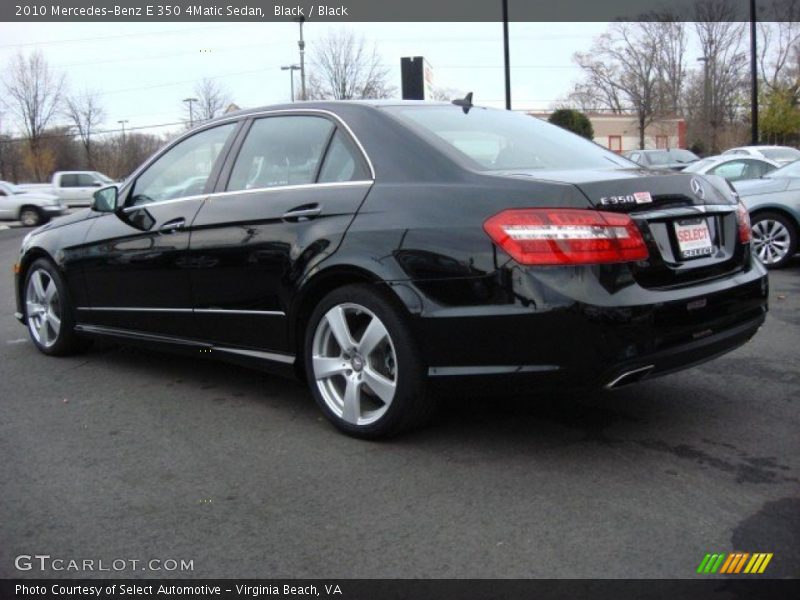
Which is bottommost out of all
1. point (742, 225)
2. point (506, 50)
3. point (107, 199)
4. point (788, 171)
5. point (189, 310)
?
point (189, 310)

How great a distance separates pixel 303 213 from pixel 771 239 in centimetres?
692

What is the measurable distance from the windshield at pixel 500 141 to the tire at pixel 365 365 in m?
0.81

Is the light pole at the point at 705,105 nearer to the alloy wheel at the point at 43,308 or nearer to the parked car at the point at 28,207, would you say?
the parked car at the point at 28,207

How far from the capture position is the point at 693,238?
3.50 meters

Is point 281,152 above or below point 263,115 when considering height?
below

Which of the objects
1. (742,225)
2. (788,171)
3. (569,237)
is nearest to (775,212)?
(788,171)

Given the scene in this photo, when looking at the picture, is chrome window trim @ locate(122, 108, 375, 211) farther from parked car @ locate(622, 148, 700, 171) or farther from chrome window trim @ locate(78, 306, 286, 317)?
parked car @ locate(622, 148, 700, 171)

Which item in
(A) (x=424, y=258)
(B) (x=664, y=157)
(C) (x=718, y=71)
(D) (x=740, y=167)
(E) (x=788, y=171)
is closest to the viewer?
(A) (x=424, y=258)

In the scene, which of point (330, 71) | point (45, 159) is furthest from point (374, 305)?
point (45, 159)

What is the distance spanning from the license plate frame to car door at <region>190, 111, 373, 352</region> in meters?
1.43

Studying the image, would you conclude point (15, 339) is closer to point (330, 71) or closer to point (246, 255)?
point (246, 255)

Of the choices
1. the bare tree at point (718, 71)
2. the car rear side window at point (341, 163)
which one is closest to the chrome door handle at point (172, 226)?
the car rear side window at point (341, 163)

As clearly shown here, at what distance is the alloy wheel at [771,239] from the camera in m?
8.87

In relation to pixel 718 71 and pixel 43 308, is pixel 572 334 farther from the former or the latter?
pixel 718 71
